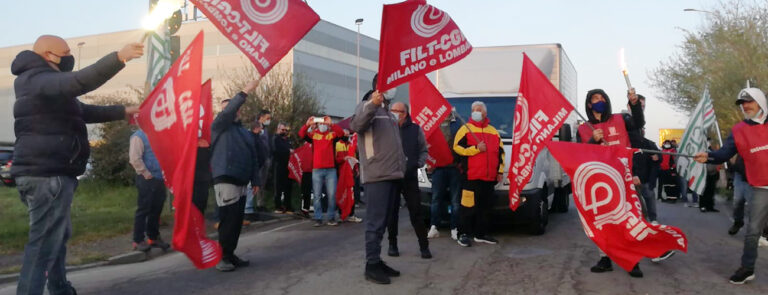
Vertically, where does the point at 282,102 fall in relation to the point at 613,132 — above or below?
above

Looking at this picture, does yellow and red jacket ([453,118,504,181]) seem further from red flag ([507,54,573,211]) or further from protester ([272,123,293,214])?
protester ([272,123,293,214])

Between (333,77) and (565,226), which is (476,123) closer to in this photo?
(565,226)

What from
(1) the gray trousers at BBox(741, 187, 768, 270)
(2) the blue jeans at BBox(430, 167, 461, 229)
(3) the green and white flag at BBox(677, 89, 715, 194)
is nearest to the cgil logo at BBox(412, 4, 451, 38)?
(2) the blue jeans at BBox(430, 167, 461, 229)

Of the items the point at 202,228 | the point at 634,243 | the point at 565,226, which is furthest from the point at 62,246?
the point at 565,226

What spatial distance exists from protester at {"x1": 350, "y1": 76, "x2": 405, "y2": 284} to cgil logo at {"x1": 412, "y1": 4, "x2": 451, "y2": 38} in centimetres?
80

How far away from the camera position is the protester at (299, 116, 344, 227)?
1096cm

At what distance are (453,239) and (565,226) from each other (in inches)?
102

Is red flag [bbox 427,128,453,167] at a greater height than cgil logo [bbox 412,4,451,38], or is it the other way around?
cgil logo [bbox 412,4,451,38]

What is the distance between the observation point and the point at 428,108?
9.14 meters

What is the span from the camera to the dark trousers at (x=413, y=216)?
7410mm

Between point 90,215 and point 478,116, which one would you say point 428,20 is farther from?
point 90,215

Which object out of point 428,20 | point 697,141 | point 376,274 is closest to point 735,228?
point 697,141

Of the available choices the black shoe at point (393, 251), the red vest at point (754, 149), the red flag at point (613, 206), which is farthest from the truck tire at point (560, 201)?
the red vest at point (754, 149)

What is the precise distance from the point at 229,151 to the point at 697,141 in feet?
20.8
